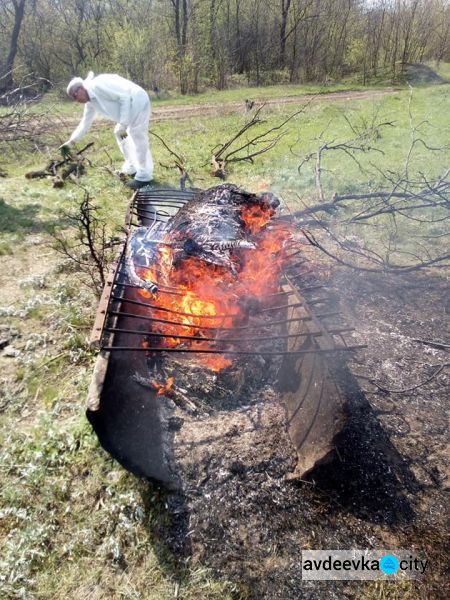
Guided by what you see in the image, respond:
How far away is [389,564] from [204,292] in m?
2.30

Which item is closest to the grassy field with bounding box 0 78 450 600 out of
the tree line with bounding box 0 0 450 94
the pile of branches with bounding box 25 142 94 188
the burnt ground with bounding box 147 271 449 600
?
the burnt ground with bounding box 147 271 449 600

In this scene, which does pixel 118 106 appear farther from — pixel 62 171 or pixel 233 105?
pixel 233 105

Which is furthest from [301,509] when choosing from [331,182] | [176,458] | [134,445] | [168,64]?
[168,64]

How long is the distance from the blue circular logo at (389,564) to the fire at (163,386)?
1.83m

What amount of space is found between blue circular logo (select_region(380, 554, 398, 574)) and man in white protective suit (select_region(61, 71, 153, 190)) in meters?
7.54

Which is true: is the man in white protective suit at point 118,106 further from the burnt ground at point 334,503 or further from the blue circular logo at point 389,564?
the blue circular logo at point 389,564

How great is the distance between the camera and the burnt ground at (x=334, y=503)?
2.18 metres

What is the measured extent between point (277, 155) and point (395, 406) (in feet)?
28.3

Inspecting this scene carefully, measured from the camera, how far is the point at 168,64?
19406 millimetres

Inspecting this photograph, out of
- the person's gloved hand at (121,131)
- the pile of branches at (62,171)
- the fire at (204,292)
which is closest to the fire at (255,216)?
the fire at (204,292)

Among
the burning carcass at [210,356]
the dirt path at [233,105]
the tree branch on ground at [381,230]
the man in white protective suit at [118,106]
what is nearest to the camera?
the burning carcass at [210,356]

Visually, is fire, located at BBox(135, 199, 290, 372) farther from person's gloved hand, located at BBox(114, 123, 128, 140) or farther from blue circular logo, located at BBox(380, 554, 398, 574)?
person's gloved hand, located at BBox(114, 123, 128, 140)

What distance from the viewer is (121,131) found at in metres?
7.96

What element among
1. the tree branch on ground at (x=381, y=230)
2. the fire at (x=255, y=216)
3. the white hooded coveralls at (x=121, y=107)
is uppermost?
the white hooded coveralls at (x=121, y=107)
